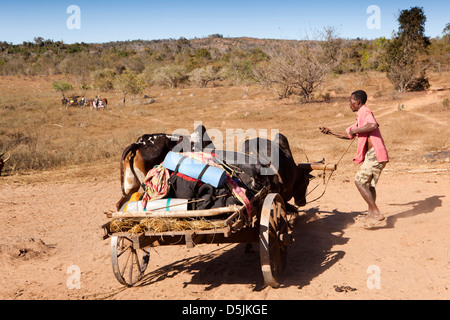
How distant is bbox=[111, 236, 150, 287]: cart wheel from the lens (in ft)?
13.8

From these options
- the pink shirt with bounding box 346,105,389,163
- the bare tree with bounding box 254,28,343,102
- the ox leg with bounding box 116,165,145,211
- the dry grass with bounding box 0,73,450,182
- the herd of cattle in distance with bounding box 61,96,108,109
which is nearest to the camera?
the ox leg with bounding box 116,165,145,211

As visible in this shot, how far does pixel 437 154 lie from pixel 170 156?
26.4 feet

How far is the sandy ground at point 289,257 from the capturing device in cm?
423

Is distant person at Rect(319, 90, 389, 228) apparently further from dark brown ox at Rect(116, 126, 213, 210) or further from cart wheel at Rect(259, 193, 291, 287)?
dark brown ox at Rect(116, 126, 213, 210)

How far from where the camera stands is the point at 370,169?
5434 mm

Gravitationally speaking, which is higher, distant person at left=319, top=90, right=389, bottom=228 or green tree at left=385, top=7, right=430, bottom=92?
green tree at left=385, top=7, right=430, bottom=92

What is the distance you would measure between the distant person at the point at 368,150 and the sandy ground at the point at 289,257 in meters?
0.38

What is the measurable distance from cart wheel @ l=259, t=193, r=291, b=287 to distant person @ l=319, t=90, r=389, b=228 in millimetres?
1511

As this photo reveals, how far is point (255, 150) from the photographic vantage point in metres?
5.09

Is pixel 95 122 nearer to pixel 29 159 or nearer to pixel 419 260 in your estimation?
pixel 29 159

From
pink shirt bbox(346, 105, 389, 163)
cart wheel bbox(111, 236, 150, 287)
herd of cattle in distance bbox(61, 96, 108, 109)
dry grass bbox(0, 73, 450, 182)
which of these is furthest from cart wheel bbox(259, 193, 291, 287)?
herd of cattle in distance bbox(61, 96, 108, 109)

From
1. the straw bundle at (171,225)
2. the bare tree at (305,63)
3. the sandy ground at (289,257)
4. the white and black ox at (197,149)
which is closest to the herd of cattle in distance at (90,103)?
the bare tree at (305,63)

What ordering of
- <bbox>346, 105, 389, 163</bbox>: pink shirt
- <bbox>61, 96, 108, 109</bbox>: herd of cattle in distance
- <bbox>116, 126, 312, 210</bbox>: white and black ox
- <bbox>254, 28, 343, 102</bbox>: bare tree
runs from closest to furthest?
<bbox>116, 126, 312, 210</bbox>: white and black ox
<bbox>346, 105, 389, 163</bbox>: pink shirt
<bbox>254, 28, 343, 102</bbox>: bare tree
<bbox>61, 96, 108, 109</bbox>: herd of cattle in distance

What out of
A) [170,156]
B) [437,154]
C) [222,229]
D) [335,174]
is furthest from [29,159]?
[437,154]
